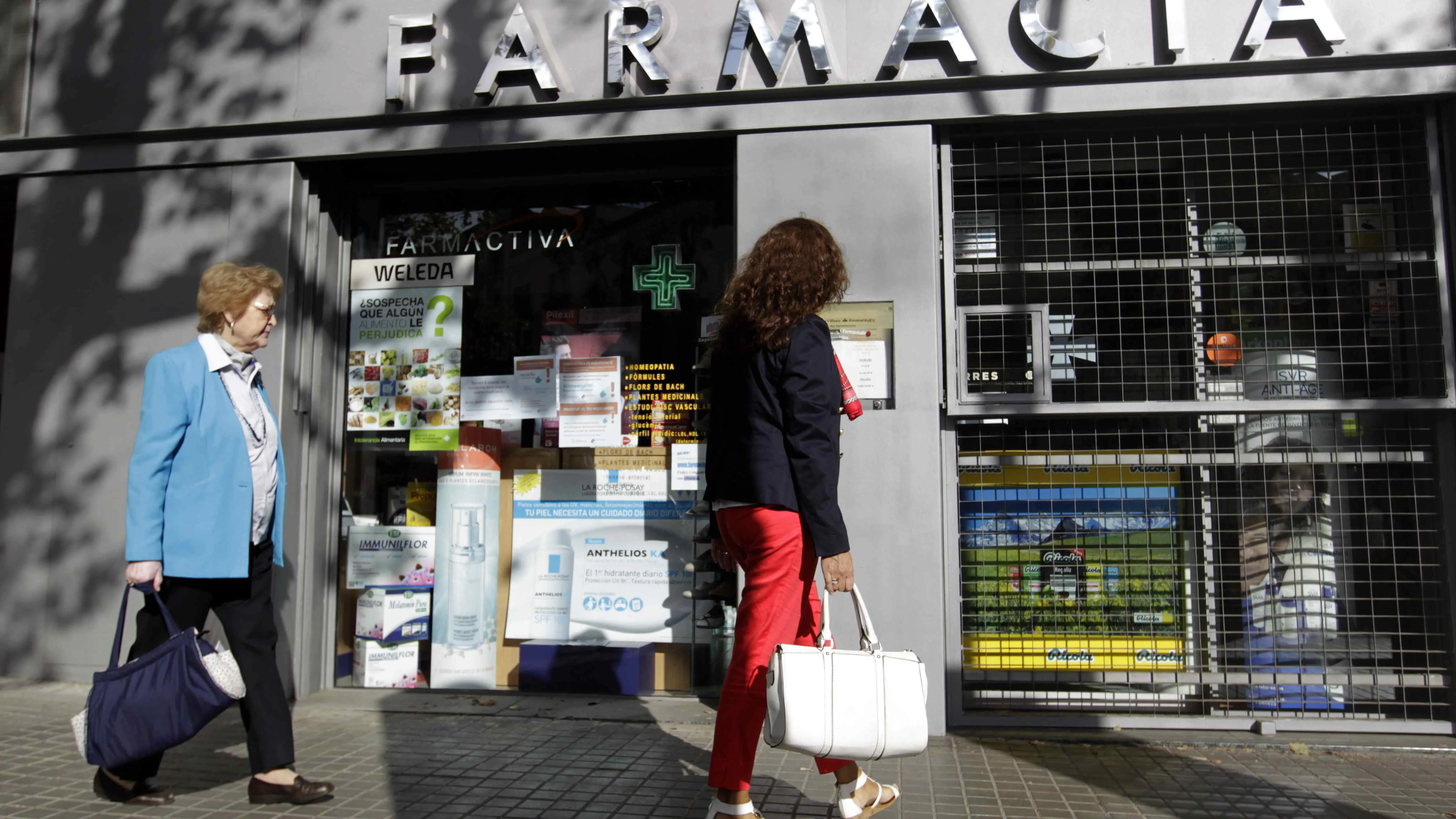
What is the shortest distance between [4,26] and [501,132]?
10.1ft

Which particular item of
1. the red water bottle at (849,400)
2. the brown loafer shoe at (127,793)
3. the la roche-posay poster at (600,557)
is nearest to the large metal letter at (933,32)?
the red water bottle at (849,400)

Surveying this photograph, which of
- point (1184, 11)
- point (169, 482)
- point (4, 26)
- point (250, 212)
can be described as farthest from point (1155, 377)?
point (4, 26)

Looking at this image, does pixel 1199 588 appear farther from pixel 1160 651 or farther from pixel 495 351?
pixel 495 351

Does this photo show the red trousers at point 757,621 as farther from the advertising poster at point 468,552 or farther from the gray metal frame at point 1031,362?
the advertising poster at point 468,552

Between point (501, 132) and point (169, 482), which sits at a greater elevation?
point (501, 132)

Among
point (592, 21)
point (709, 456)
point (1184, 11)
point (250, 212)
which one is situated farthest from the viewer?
point (250, 212)

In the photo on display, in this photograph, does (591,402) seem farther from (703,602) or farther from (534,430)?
(703,602)

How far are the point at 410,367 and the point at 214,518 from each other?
7.32 feet

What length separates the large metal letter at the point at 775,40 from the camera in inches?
189

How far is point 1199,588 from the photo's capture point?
486 cm

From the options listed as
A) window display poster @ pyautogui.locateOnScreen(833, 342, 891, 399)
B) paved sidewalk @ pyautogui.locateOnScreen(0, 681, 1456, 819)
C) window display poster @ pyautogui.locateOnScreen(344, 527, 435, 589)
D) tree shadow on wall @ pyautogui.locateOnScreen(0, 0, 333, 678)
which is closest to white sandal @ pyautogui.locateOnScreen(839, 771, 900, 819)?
paved sidewalk @ pyautogui.locateOnScreen(0, 681, 1456, 819)

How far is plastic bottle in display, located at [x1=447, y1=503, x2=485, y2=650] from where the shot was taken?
5566 millimetres

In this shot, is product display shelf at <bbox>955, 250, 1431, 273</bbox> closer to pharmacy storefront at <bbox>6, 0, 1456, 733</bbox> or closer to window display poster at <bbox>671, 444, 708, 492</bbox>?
pharmacy storefront at <bbox>6, 0, 1456, 733</bbox>

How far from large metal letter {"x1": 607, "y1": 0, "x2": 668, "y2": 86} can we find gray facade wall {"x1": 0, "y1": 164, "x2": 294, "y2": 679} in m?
1.89
